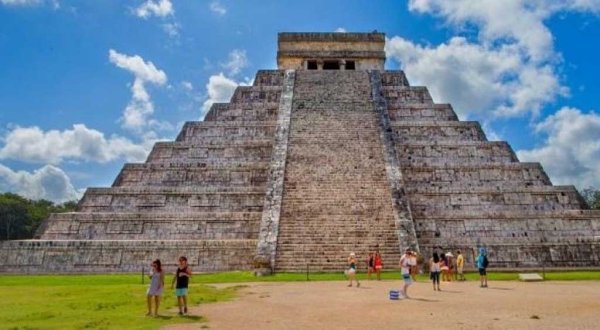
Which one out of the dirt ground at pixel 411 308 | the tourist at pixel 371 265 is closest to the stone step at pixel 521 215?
the tourist at pixel 371 265

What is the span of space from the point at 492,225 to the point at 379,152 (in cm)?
484

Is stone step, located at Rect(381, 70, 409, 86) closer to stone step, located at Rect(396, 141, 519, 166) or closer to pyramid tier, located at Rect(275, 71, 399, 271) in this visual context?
pyramid tier, located at Rect(275, 71, 399, 271)

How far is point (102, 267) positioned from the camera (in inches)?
609

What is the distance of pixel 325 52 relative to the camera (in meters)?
29.3

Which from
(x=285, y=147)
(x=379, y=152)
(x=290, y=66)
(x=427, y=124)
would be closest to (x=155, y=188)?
(x=285, y=147)

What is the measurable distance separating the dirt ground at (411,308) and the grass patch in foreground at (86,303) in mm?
570

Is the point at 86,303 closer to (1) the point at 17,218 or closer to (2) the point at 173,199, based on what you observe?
(2) the point at 173,199

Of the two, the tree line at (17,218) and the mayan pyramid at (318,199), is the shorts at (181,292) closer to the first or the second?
the mayan pyramid at (318,199)

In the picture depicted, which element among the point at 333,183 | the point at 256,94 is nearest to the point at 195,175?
the point at 333,183

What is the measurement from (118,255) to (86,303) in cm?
697

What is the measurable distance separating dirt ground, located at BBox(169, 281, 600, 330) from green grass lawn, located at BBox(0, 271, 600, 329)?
2.45 feet

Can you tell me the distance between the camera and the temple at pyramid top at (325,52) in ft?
96.2

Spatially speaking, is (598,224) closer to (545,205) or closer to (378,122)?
(545,205)

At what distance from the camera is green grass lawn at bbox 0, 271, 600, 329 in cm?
726
